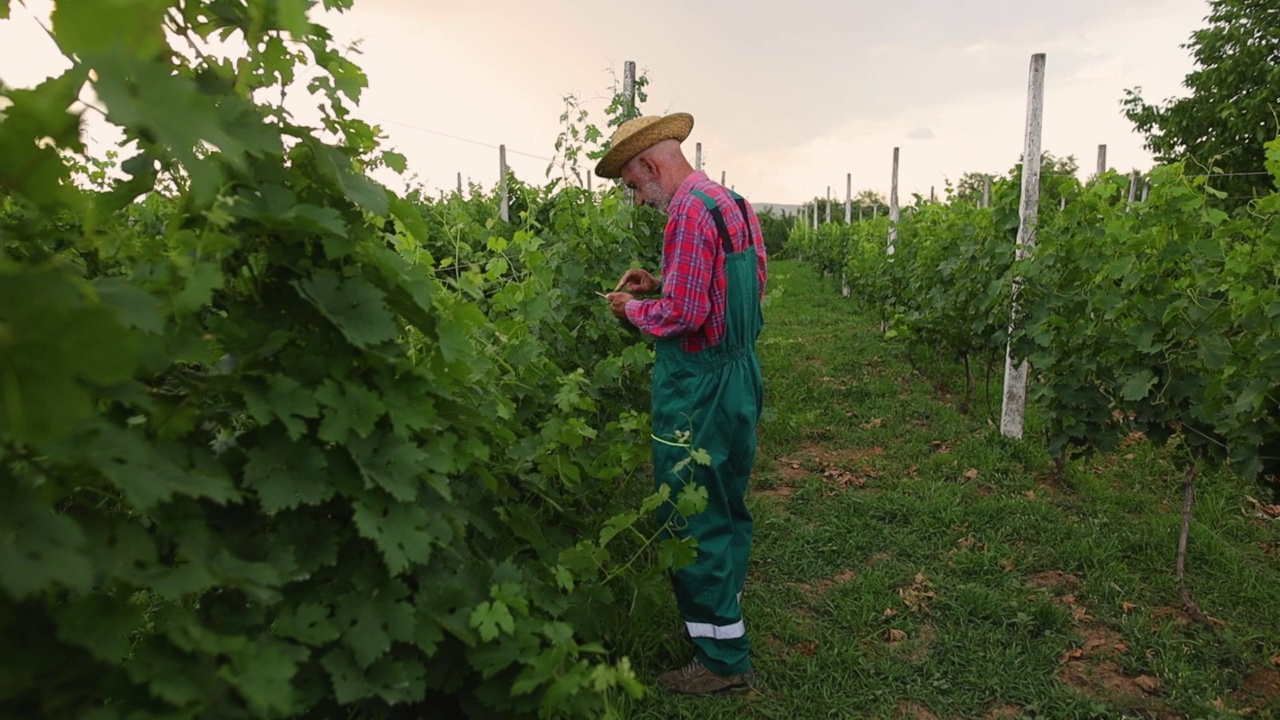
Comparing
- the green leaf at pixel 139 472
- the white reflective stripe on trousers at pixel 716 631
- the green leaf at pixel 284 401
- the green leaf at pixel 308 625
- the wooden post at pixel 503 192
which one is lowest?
the white reflective stripe on trousers at pixel 716 631

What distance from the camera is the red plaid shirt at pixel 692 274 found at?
283 centimetres

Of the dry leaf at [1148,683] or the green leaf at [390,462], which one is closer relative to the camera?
the green leaf at [390,462]

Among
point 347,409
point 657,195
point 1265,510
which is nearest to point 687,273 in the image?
point 657,195

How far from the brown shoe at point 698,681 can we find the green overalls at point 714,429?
6.7 inches

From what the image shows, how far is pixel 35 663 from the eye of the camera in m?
1.05

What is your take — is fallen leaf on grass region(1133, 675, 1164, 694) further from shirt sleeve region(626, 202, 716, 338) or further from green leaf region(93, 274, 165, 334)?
green leaf region(93, 274, 165, 334)

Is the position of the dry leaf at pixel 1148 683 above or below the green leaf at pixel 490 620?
below

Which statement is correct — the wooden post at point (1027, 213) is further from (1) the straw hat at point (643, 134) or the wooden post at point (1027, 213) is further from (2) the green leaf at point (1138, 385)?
(1) the straw hat at point (643, 134)

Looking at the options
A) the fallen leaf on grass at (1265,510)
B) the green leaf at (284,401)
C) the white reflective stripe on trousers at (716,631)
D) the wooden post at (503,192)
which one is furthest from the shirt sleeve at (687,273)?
the wooden post at (503,192)

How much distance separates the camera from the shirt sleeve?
9.26ft

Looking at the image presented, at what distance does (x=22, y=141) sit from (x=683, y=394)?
7.62 ft

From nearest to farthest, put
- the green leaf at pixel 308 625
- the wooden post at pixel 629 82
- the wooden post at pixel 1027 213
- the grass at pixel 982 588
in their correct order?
the green leaf at pixel 308 625 < the grass at pixel 982 588 < the wooden post at pixel 1027 213 < the wooden post at pixel 629 82

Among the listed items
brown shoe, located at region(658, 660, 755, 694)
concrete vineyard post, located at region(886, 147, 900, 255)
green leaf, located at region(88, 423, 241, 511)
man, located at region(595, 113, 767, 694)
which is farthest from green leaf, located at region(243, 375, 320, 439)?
concrete vineyard post, located at region(886, 147, 900, 255)

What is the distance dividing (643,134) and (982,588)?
9.38ft
